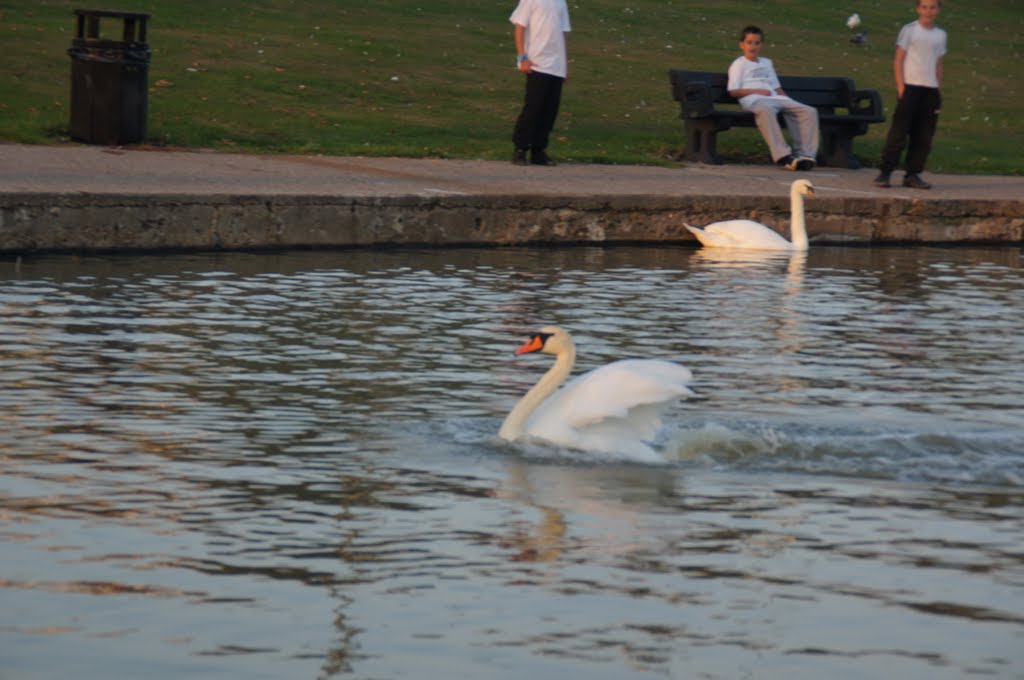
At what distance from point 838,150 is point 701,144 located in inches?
62.2

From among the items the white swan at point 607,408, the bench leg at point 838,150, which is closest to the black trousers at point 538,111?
the bench leg at point 838,150

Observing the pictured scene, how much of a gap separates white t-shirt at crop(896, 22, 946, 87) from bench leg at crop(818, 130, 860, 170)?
284 cm

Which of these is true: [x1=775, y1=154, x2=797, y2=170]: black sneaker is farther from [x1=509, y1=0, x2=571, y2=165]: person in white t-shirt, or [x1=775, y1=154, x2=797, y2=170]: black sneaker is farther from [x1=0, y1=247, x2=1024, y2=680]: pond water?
[x1=0, y1=247, x2=1024, y2=680]: pond water

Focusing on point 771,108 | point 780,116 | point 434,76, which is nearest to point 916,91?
point 771,108

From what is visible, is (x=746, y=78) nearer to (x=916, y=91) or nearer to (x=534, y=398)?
(x=916, y=91)

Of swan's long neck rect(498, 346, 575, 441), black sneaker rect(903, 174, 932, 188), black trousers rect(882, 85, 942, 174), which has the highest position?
black trousers rect(882, 85, 942, 174)

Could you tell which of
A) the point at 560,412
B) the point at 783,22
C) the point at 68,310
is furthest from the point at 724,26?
the point at 560,412

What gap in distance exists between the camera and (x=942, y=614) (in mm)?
5555

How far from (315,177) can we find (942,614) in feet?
35.3

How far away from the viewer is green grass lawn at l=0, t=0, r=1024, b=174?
64.6 ft

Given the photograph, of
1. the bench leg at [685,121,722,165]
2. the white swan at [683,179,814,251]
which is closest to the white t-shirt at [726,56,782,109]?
the bench leg at [685,121,722,165]

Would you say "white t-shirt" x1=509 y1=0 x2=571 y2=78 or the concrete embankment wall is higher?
"white t-shirt" x1=509 y1=0 x2=571 y2=78

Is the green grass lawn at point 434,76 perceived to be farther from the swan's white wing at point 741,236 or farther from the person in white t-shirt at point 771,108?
the swan's white wing at point 741,236

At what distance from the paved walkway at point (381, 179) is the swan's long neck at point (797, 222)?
738mm
